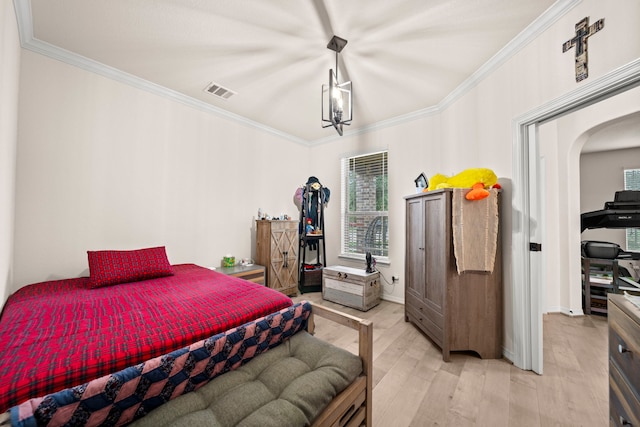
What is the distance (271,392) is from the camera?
1.14 meters

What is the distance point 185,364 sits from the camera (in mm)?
1110

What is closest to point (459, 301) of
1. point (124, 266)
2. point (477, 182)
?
point (477, 182)

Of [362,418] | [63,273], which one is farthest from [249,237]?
[362,418]

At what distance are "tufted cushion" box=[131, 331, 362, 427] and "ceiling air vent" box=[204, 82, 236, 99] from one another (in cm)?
290

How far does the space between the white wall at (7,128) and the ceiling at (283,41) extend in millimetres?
346

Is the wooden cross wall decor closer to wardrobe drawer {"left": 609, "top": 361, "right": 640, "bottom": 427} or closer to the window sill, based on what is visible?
wardrobe drawer {"left": 609, "top": 361, "right": 640, "bottom": 427}

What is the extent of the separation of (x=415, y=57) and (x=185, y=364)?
2946 millimetres

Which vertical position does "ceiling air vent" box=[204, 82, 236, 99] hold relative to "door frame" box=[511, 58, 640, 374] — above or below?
above

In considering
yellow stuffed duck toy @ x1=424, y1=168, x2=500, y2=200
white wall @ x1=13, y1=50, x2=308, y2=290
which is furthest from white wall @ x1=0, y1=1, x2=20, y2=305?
yellow stuffed duck toy @ x1=424, y1=168, x2=500, y2=200

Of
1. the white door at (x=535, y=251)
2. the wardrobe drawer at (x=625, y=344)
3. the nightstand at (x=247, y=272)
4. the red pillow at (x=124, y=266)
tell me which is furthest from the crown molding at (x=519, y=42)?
the red pillow at (x=124, y=266)

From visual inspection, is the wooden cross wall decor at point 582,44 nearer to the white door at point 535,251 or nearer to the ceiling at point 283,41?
the ceiling at point 283,41

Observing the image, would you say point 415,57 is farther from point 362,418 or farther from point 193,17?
point 362,418

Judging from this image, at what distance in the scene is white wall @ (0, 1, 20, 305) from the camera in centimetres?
153

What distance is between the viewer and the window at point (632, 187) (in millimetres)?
4156
